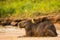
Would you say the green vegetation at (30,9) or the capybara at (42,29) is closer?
the capybara at (42,29)

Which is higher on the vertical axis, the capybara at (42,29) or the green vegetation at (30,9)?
the green vegetation at (30,9)

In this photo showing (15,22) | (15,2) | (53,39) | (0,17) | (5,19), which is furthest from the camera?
(15,2)

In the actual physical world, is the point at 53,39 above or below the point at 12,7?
below

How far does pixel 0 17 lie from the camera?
24.5 metres

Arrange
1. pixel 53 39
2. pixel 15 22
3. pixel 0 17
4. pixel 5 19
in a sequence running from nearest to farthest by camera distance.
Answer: pixel 53 39 → pixel 15 22 → pixel 5 19 → pixel 0 17

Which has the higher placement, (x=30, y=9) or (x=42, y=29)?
(x=30, y=9)

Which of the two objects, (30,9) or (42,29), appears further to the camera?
(30,9)

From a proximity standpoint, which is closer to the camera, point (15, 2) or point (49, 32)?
point (49, 32)

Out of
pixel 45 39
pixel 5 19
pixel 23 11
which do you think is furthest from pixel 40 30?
pixel 23 11

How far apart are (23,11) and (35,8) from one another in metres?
1.22

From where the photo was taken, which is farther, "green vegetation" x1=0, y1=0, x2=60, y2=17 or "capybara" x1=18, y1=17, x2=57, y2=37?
"green vegetation" x1=0, y1=0, x2=60, y2=17

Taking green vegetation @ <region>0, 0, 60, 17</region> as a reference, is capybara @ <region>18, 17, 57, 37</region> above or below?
below

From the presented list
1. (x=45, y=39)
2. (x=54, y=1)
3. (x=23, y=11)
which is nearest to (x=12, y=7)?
(x=23, y=11)

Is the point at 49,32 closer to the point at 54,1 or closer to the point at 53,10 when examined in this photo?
the point at 53,10
